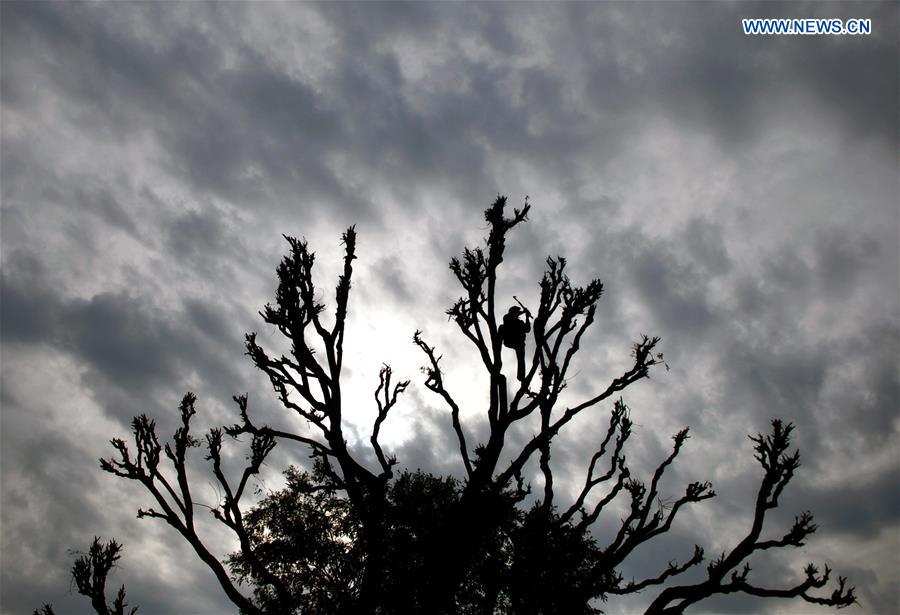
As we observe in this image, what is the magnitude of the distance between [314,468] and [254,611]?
7868 millimetres

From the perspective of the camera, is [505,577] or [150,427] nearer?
[505,577]

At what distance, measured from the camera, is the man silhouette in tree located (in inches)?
399

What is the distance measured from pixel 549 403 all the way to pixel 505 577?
3094 millimetres

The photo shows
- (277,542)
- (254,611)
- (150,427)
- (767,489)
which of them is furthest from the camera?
(277,542)

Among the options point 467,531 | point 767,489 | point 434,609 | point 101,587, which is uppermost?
point 767,489

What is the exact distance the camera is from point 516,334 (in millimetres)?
10188

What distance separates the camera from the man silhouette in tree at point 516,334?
10.1m

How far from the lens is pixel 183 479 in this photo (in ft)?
30.9

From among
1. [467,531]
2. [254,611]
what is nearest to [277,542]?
[254,611]

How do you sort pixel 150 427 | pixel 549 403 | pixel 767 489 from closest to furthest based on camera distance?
pixel 767 489 < pixel 549 403 < pixel 150 427

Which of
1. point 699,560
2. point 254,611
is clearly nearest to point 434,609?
point 254,611

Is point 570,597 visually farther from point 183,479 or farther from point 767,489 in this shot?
point 183,479

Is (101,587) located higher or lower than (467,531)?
lower

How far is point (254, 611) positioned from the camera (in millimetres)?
8156
